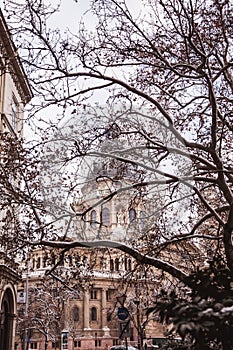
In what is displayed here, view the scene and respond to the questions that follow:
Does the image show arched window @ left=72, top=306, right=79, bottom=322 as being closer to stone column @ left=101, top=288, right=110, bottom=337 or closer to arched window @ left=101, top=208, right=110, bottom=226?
stone column @ left=101, top=288, right=110, bottom=337

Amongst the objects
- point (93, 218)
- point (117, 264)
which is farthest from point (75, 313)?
point (93, 218)

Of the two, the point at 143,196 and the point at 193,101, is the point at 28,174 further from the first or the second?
the point at 193,101

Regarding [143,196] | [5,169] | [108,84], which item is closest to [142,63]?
[108,84]

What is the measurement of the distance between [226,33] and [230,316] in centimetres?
716

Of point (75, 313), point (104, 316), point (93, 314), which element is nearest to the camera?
point (75, 313)

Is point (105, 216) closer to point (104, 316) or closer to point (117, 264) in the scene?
point (117, 264)

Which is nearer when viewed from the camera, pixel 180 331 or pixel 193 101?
pixel 180 331

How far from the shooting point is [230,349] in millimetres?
5008

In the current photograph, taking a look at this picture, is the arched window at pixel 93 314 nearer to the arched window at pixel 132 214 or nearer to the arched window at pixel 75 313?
the arched window at pixel 75 313

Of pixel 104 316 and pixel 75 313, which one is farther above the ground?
pixel 75 313

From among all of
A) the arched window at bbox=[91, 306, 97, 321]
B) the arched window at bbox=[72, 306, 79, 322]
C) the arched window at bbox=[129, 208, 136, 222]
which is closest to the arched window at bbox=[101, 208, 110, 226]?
the arched window at bbox=[129, 208, 136, 222]

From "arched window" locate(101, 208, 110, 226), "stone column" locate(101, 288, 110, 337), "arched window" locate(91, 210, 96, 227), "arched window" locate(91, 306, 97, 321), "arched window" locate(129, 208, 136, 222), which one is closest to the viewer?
"arched window" locate(91, 210, 96, 227)

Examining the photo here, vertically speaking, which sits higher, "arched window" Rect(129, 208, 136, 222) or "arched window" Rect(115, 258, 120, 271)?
"arched window" Rect(129, 208, 136, 222)

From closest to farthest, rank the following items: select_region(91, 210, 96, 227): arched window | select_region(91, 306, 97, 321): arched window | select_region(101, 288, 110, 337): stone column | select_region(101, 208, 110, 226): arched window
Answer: select_region(91, 210, 96, 227): arched window
select_region(101, 208, 110, 226): arched window
select_region(101, 288, 110, 337): stone column
select_region(91, 306, 97, 321): arched window
